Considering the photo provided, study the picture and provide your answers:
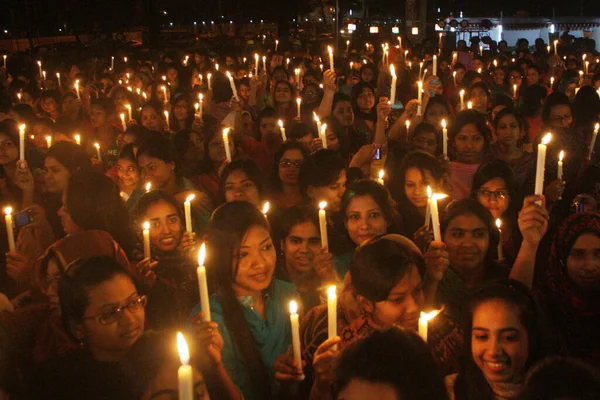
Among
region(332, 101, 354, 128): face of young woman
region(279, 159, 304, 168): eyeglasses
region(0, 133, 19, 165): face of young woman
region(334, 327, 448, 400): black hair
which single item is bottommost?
region(334, 327, 448, 400): black hair

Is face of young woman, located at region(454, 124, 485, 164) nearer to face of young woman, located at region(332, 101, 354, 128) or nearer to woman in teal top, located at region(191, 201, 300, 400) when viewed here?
face of young woman, located at region(332, 101, 354, 128)

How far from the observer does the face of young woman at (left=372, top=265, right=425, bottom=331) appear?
2.67 m

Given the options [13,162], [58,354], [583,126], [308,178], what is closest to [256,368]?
[58,354]

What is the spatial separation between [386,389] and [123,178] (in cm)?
384

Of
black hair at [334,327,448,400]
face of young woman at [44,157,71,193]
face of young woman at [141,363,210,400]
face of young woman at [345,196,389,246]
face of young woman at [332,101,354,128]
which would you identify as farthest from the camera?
face of young woman at [332,101,354,128]

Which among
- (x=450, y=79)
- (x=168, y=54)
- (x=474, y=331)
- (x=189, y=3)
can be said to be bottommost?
(x=474, y=331)

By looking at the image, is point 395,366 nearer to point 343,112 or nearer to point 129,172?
point 129,172

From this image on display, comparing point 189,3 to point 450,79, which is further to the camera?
point 189,3

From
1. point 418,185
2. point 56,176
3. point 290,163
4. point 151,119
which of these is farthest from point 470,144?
point 151,119

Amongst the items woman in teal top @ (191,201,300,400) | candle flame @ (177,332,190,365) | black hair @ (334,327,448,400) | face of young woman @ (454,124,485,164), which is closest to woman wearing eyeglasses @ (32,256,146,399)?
woman in teal top @ (191,201,300,400)

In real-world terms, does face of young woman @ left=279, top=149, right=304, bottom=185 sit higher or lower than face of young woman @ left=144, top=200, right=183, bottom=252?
higher

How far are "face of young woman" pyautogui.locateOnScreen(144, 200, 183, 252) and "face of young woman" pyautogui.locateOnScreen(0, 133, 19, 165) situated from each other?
2.18 metres

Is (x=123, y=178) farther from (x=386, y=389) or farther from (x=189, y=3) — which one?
(x=189, y=3)

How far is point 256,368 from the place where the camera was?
2.73 metres
